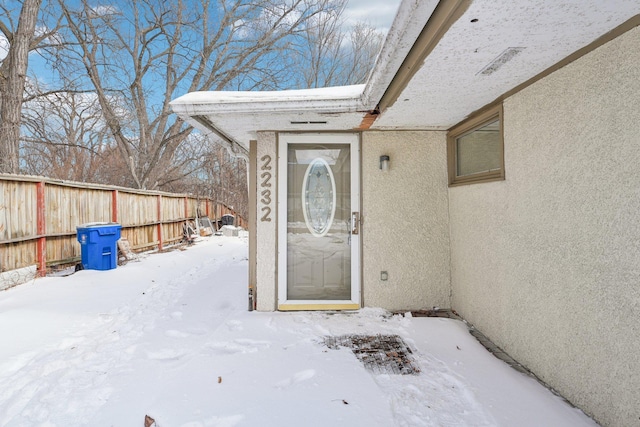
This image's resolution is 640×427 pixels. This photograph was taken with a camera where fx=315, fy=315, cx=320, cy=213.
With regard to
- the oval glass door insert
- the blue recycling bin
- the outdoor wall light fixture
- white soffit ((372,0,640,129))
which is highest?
white soffit ((372,0,640,129))

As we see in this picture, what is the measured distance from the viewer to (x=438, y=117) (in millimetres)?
3553

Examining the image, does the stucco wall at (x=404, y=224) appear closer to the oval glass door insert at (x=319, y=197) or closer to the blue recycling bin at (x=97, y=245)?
the oval glass door insert at (x=319, y=197)

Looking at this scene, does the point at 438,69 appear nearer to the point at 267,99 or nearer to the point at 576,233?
the point at 576,233

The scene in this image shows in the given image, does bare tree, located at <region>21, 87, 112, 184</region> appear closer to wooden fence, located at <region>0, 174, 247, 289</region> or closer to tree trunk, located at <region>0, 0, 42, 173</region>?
Result: tree trunk, located at <region>0, 0, 42, 173</region>

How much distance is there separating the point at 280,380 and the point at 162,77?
17.9 meters

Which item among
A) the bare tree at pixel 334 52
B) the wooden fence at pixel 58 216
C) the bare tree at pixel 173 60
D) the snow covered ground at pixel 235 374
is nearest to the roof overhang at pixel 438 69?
the snow covered ground at pixel 235 374

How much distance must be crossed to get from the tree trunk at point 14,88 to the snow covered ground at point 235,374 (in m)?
5.89

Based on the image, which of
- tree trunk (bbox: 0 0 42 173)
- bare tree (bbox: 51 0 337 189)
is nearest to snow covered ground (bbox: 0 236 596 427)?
tree trunk (bbox: 0 0 42 173)

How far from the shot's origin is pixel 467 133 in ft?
12.1

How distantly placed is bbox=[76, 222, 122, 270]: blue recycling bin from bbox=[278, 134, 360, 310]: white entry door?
4500mm

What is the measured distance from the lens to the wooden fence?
514cm

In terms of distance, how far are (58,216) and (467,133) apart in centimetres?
743

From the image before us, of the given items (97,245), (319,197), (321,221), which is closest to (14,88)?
(97,245)

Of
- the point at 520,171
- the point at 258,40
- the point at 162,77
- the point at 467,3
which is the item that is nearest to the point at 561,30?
the point at 467,3
